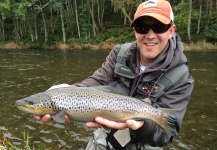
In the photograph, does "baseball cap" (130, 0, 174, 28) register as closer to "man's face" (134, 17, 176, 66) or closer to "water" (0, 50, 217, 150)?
"man's face" (134, 17, 176, 66)

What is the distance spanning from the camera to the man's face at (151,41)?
3119 mm

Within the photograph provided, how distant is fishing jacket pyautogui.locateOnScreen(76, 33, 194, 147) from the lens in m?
2.98

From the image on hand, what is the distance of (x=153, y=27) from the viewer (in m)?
3.12

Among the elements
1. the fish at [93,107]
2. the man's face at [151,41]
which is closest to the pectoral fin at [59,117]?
the fish at [93,107]

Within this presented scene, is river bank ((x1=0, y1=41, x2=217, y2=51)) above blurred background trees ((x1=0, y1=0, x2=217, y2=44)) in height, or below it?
below

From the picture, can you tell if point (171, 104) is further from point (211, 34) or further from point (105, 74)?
point (211, 34)

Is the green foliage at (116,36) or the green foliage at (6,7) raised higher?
the green foliage at (6,7)

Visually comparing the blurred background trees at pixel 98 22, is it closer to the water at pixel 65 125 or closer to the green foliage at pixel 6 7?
the green foliage at pixel 6 7

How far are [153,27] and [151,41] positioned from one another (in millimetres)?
160

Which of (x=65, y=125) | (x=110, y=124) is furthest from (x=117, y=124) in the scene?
(x=65, y=125)

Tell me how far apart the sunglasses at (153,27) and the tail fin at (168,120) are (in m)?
0.90

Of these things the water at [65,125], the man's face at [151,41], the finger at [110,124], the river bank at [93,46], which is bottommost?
the river bank at [93,46]

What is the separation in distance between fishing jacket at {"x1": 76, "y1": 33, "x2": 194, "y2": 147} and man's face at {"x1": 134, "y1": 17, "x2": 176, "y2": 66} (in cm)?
8

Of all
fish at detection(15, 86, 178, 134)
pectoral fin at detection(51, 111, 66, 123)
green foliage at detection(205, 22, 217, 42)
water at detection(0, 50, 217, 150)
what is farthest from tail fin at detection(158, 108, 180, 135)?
green foliage at detection(205, 22, 217, 42)
